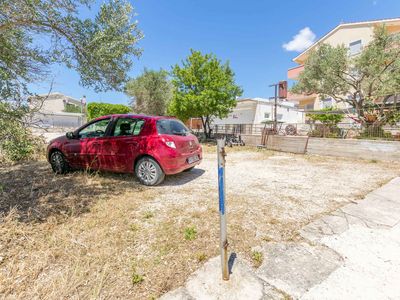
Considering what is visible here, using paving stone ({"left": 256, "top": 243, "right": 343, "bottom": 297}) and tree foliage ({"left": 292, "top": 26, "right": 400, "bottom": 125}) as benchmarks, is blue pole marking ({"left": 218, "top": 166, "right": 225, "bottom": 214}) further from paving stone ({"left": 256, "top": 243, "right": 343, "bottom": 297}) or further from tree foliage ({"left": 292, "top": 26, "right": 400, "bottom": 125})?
tree foliage ({"left": 292, "top": 26, "right": 400, "bottom": 125})

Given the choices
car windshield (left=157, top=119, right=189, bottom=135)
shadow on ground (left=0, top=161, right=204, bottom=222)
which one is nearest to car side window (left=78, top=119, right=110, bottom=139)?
shadow on ground (left=0, top=161, right=204, bottom=222)

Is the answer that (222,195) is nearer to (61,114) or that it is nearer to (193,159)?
(193,159)

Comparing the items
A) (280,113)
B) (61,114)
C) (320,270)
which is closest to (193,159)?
(320,270)

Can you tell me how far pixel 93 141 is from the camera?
16.2ft

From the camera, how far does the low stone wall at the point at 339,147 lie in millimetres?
8008

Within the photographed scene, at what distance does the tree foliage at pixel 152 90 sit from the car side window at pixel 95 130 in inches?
684

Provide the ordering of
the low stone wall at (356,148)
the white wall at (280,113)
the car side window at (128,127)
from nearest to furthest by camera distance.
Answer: the car side window at (128,127), the low stone wall at (356,148), the white wall at (280,113)

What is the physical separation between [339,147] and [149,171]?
29.1 ft

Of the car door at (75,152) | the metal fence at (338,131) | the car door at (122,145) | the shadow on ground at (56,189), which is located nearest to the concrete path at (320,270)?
the shadow on ground at (56,189)

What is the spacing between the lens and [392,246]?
8.13ft

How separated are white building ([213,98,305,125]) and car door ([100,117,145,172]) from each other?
16.1 metres

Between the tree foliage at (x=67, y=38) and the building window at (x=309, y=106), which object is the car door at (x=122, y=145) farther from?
the building window at (x=309, y=106)

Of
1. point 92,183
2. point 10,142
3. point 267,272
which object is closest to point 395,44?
point 267,272

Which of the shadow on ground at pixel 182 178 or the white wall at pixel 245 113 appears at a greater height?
the white wall at pixel 245 113
